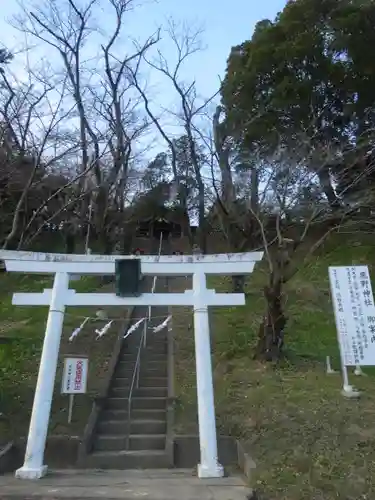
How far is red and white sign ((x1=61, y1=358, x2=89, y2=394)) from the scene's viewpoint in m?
8.85

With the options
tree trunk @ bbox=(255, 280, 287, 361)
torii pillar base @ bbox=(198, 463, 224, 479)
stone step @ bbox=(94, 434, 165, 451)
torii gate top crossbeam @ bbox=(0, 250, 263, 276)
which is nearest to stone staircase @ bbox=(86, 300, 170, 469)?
stone step @ bbox=(94, 434, 165, 451)

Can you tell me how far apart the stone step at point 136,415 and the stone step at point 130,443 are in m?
0.63

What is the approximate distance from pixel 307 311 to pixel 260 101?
984 cm

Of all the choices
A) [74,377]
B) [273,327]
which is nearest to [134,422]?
[74,377]

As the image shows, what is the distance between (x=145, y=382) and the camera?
11242 mm

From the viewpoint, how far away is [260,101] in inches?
818

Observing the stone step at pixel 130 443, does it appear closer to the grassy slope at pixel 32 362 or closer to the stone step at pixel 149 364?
the grassy slope at pixel 32 362

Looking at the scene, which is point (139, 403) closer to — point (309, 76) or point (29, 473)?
point (29, 473)

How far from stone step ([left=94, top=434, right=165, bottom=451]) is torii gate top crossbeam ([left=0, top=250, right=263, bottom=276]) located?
3.11m

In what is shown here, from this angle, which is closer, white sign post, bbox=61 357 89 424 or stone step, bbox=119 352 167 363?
white sign post, bbox=61 357 89 424

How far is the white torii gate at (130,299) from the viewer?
752 centimetres

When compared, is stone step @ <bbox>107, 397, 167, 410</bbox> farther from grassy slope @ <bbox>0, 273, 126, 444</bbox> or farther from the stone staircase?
grassy slope @ <bbox>0, 273, 126, 444</bbox>

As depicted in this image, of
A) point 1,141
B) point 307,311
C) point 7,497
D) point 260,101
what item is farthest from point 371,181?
point 7,497

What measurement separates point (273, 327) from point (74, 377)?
15.0 feet
